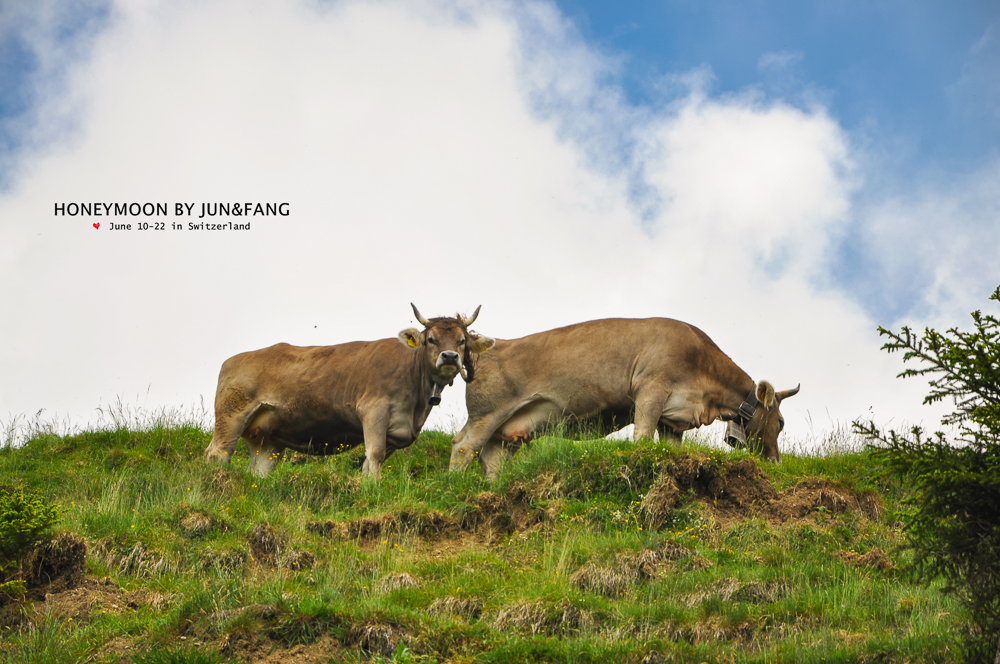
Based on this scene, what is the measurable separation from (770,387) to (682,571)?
5.80 metres

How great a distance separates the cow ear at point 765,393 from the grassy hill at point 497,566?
1.05 m

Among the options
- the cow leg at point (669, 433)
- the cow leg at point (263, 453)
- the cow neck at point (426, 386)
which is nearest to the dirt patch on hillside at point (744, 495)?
the cow leg at point (669, 433)

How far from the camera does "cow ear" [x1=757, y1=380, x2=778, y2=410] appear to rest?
14.6 m

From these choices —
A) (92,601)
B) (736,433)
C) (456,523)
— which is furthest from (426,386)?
(92,601)

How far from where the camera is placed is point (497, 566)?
9656 millimetres

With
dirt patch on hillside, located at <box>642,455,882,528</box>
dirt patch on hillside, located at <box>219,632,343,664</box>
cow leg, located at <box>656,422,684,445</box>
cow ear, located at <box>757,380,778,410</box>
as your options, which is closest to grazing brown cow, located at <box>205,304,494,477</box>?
cow leg, located at <box>656,422,684,445</box>

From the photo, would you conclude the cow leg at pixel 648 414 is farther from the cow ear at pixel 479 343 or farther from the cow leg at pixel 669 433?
the cow ear at pixel 479 343

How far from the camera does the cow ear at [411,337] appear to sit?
14.2 metres

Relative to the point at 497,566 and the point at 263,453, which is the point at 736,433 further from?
the point at 263,453

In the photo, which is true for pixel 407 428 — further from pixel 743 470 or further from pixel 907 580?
pixel 907 580

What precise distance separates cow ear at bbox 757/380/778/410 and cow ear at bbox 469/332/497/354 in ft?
13.8

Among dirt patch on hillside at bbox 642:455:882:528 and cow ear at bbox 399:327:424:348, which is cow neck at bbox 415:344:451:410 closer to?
cow ear at bbox 399:327:424:348

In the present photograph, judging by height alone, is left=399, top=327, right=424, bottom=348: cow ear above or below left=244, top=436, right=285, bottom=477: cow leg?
above

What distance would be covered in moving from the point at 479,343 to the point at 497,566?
5336 millimetres
